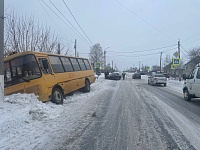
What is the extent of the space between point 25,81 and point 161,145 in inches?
279

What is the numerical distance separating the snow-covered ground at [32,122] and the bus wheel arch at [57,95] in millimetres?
1575

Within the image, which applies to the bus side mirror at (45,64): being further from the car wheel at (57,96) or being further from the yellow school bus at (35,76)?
the car wheel at (57,96)

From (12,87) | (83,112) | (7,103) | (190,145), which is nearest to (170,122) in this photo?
(190,145)

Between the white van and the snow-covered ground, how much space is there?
6182 millimetres

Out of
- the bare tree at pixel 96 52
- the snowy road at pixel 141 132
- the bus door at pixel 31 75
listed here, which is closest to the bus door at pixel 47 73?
the bus door at pixel 31 75

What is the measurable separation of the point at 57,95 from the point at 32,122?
4521mm

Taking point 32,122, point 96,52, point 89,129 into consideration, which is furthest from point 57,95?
point 96,52

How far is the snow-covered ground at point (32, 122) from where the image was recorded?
578 centimetres

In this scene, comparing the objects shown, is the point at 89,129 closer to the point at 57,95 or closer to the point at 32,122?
the point at 32,122

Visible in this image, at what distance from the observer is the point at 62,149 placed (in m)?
5.31

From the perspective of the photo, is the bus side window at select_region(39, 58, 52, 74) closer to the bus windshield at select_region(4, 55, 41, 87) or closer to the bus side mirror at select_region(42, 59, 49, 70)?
the bus side mirror at select_region(42, 59, 49, 70)

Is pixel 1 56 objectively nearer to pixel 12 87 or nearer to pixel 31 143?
pixel 12 87

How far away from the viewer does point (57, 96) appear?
39.6 ft

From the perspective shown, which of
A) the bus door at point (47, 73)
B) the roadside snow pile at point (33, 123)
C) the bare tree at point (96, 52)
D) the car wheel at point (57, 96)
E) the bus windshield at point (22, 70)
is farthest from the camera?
the bare tree at point (96, 52)
